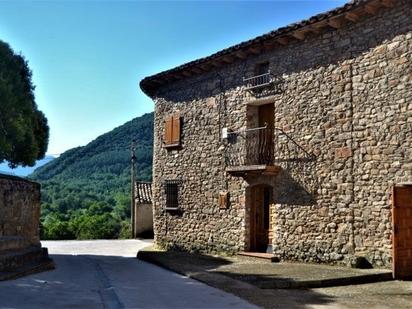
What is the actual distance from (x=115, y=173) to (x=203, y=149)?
36829 mm

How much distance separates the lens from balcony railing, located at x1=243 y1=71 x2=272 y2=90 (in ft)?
43.9

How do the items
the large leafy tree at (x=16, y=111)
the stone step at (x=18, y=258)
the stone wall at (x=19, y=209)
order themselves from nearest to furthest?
1. the stone step at (x=18, y=258)
2. the stone wall at (x=19, y=209)
3. the large leafy tree at (x=16, y=111)

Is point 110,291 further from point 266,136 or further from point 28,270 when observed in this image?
point 266,136

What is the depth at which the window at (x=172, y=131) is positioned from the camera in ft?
54.5

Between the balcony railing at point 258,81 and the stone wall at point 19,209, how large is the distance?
657 centimetres

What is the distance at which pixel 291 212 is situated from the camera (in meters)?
12.5

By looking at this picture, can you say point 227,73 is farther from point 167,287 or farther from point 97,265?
point 167,287

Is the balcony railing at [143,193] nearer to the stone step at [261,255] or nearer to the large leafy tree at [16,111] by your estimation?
the large leafy tree at [16,111]

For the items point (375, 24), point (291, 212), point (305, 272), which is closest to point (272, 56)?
point (375, 24)

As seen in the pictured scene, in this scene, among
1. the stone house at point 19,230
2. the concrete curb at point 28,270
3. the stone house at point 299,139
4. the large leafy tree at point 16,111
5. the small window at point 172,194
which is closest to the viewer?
the concrete curb at point 28,270

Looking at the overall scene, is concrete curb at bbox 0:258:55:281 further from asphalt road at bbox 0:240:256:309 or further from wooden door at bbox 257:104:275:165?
wooden door at bbox 257:104:275:165

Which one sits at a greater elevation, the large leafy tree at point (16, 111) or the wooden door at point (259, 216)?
the large leafy tree at point (16, 111)

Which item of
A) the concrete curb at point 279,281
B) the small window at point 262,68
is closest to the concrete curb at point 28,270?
the concrete curb at point 279,281

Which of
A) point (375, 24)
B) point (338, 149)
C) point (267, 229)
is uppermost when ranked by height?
point (375, 24)
